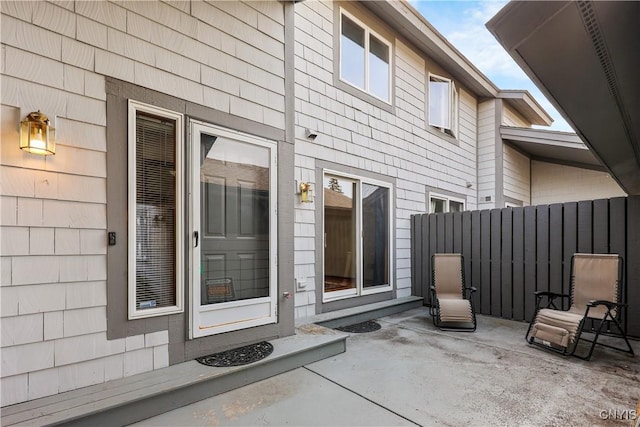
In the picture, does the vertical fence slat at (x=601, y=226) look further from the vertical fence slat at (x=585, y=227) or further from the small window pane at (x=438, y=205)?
the small window pane at (x=438, y=205)

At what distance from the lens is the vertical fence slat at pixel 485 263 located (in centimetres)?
556

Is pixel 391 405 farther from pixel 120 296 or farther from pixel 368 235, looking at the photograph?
pixel 368 235

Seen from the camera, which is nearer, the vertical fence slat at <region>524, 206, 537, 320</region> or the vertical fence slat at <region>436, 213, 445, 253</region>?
the vertical fence slat at <region>524, 206, 537, 320</region>

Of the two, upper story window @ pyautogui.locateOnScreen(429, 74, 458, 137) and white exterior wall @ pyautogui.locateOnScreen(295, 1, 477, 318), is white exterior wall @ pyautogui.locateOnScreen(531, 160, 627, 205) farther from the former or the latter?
upper story window @ pyautogui.locateOnScreen(429, 74, 458, 137)

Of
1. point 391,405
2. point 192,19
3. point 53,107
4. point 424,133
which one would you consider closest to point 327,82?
point 192,19

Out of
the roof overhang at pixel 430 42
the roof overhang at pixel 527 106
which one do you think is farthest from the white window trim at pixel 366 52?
the roof overhang at pixel 527 106

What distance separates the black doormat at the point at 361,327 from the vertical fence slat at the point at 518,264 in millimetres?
2260

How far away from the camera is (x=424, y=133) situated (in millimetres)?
6941

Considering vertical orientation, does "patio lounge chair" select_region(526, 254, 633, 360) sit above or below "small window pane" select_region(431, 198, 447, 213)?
below

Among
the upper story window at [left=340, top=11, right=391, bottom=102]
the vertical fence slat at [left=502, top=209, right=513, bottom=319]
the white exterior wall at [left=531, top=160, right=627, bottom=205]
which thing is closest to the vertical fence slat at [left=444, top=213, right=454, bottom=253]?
the vertical fence slat at [left=502, top=209, right=513, bottom=319]

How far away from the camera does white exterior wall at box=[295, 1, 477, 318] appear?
468cm

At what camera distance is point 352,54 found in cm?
555

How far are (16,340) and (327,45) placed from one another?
4975 millimetres

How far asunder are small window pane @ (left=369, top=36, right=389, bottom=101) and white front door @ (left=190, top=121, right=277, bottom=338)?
313 cm
